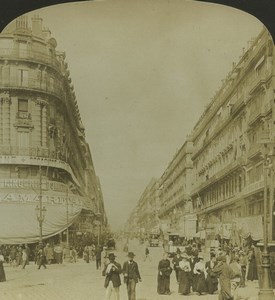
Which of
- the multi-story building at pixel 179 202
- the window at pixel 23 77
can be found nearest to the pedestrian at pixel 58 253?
the multi-story building at pixel 179 202

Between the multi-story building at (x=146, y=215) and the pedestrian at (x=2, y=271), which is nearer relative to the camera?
the pedestrian at (x=2, y=271)

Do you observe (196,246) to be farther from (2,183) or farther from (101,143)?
(2,183)

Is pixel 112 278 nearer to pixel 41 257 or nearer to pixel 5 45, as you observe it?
pixel 41 257

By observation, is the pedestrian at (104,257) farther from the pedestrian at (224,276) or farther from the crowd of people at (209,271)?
the pedestrian at (224,276)

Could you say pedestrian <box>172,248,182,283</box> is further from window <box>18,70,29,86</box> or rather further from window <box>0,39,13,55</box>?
window <box>0,39,13,55</box>

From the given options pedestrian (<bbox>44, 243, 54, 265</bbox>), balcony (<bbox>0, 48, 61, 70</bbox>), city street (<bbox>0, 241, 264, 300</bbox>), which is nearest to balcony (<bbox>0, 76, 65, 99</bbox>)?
balcony (<bbox>0, 48, 61, 70</bbox>)

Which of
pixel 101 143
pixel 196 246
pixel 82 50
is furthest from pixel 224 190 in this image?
pixel 82 50
